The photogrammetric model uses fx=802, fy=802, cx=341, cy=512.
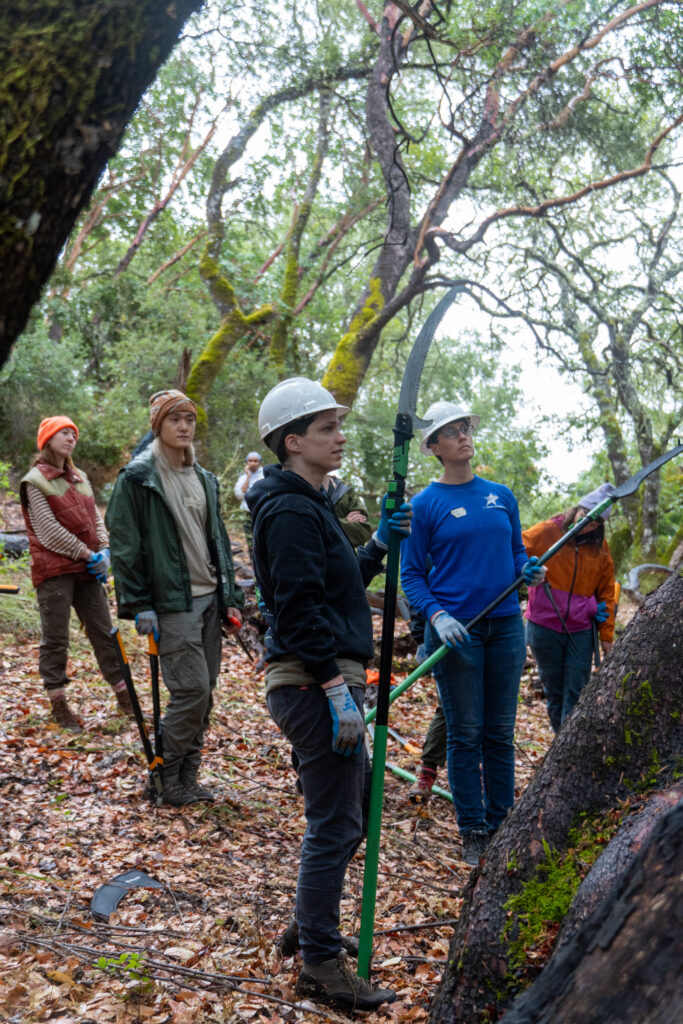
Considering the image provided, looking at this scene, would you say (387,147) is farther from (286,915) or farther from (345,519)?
(286,915)

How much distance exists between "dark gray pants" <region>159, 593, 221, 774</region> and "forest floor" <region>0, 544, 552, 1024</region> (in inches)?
14.4

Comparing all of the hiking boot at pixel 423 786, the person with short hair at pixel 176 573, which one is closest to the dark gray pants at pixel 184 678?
the person with short hair at pixel 176 573

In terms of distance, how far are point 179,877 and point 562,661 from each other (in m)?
2.79

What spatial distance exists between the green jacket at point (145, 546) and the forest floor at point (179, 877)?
1.19 m

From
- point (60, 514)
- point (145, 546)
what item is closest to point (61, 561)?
point (60, 514)

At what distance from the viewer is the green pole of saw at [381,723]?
281 centimetres

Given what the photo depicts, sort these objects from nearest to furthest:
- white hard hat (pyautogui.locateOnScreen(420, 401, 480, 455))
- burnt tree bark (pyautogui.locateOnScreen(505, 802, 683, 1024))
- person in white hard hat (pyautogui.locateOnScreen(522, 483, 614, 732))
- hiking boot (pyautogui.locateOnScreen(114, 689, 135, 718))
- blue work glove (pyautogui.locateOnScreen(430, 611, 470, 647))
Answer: burnt tree bark (pyautogui.locateOnScreen(505, 802, 683, 1024)) → blue work glove (pyautogui.locateOnScreen(430, 611, 470, 647)) → white hard hat (pyautogui.locateOnScreen(420, 401, 480, 455)) → person in white hard hat (pyautogui.locateOnScreen(522, 483, 614, 732)) → hiking boot (pyautogui.locateOnScreen(114, 689, 135, 718))

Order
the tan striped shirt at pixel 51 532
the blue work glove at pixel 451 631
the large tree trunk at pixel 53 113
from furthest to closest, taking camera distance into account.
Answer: the tan striped shirt at pixel 51 532 < the blue work glove at pixel 451 631 < the large tree trunk at pixel 53 113

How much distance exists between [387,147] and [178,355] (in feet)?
21.9

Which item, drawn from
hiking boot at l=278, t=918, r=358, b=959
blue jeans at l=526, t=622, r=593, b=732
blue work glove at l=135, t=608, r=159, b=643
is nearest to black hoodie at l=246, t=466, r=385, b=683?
hiking boot at l=278, t=918, r=358, b=959

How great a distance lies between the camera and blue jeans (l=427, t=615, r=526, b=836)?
150 inches

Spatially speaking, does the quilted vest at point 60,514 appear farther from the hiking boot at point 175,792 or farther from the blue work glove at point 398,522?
the blue work glove at point 398,522

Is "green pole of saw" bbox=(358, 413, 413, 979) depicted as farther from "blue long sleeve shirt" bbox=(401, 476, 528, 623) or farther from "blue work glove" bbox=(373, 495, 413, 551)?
"blue long sleeve shirt" bbox=(401, 476, 528, 623)

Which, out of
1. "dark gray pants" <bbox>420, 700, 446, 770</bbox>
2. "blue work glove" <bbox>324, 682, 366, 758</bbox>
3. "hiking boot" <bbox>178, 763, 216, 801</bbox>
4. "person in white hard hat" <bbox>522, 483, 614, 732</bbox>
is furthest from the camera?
"person in white hard hat" <bbox>522, 483, 614, 732</bbox>
